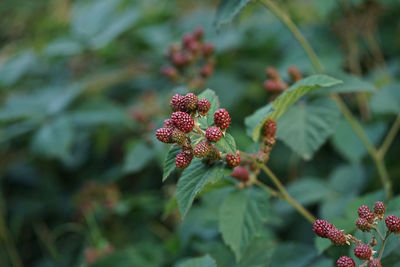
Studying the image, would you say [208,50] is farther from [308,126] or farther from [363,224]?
[363,224]

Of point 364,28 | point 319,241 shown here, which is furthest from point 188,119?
point 364,28

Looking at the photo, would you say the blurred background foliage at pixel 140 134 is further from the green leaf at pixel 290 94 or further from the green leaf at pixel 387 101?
the green leaf at pixel 290 94

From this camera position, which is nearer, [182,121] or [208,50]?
[182,121]

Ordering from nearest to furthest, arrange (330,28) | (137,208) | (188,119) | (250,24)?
(188,119)
(137,208)
(330,28)
(250,24)

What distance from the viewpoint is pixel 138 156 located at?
2.04m

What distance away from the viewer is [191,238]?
183 cm

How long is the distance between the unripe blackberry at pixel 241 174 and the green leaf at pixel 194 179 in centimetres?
19

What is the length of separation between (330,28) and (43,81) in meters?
2.32

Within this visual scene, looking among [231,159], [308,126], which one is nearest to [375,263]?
[231,159]

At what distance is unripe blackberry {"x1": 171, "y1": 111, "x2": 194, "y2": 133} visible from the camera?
1009 millimetres

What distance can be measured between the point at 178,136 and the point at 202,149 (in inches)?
2.7

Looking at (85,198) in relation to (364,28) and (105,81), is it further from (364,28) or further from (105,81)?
(364,28)

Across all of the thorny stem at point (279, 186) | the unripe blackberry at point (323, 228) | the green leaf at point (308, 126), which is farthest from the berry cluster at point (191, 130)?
the green leaf at point (308, 126)

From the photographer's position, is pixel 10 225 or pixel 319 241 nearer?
pixel 319 241
